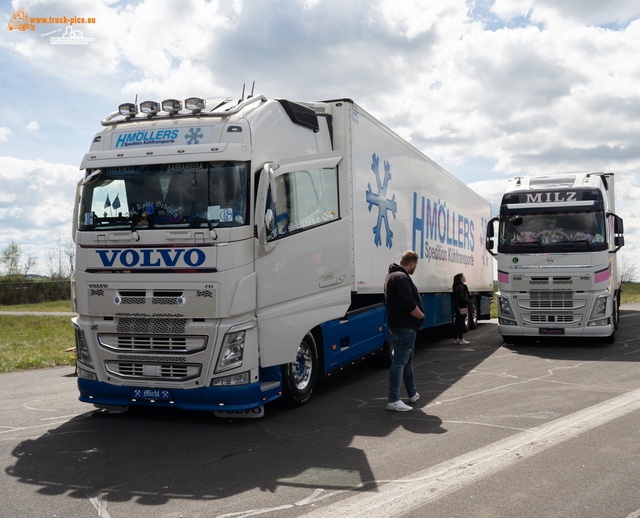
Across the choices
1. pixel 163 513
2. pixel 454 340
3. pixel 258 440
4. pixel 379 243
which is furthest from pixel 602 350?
pixel 163 513

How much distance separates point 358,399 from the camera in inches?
320

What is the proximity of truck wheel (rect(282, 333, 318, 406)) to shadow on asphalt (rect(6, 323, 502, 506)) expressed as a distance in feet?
0.59

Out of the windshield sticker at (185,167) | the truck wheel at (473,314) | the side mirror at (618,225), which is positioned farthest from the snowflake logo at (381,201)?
the truck wheel at (473,314)

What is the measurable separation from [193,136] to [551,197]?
367 inches

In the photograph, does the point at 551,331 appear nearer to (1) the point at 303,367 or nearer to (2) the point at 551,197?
(2) the point at 551,197

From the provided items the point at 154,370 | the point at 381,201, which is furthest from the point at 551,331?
the point at 154,370

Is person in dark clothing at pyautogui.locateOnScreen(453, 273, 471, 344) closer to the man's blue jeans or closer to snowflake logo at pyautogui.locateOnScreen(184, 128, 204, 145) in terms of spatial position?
the man's blue jeans

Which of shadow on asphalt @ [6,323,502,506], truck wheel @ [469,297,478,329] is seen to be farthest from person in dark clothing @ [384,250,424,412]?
truck wheel @ [469,297,478,329]

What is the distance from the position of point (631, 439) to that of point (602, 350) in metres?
7.47

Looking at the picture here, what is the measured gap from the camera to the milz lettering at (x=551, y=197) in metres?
13.2

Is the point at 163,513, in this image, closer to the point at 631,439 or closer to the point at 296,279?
the point at 296,279

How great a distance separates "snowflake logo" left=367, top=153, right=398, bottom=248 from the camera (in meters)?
9.49

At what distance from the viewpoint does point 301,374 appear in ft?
25.1

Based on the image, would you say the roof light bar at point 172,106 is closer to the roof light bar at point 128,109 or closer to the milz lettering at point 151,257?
the roof light bar at point 128,109
